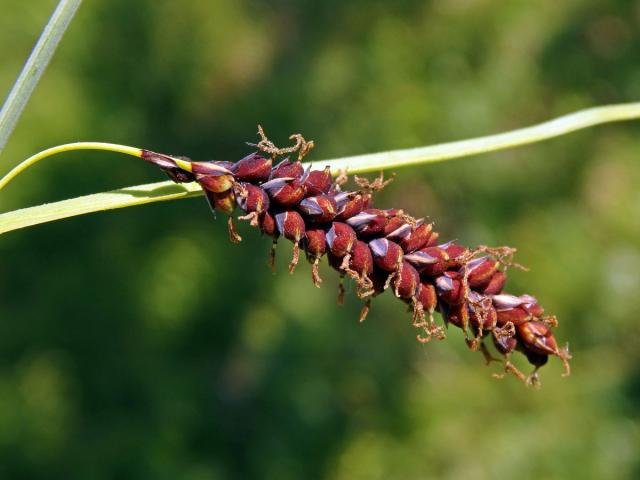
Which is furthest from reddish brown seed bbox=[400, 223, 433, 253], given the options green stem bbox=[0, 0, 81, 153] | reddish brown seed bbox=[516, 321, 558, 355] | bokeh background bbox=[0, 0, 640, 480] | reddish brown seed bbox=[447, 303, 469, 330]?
bokeh background bbox=[0, 0, 640, 480]

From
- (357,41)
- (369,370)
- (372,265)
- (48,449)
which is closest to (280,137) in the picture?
(357,41)

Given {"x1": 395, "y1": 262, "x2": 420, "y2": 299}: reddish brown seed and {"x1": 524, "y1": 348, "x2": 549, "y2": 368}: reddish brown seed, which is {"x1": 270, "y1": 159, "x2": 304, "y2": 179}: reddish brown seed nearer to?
{"x1": 395, "y1": 262, "x2": 420, "y2": 299}: reddish brown seed

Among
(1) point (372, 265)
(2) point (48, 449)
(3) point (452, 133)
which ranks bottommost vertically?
(2) point (48, 449)

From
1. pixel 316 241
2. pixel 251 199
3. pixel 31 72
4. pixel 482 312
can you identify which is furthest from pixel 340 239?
pixel 31 72

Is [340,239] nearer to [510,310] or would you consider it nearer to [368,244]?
[368,244]

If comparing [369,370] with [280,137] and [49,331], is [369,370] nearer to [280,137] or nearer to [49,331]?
[280,137]

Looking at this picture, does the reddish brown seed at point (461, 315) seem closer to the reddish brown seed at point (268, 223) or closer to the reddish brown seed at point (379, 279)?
the reddish brown seed at point (379, 279)
